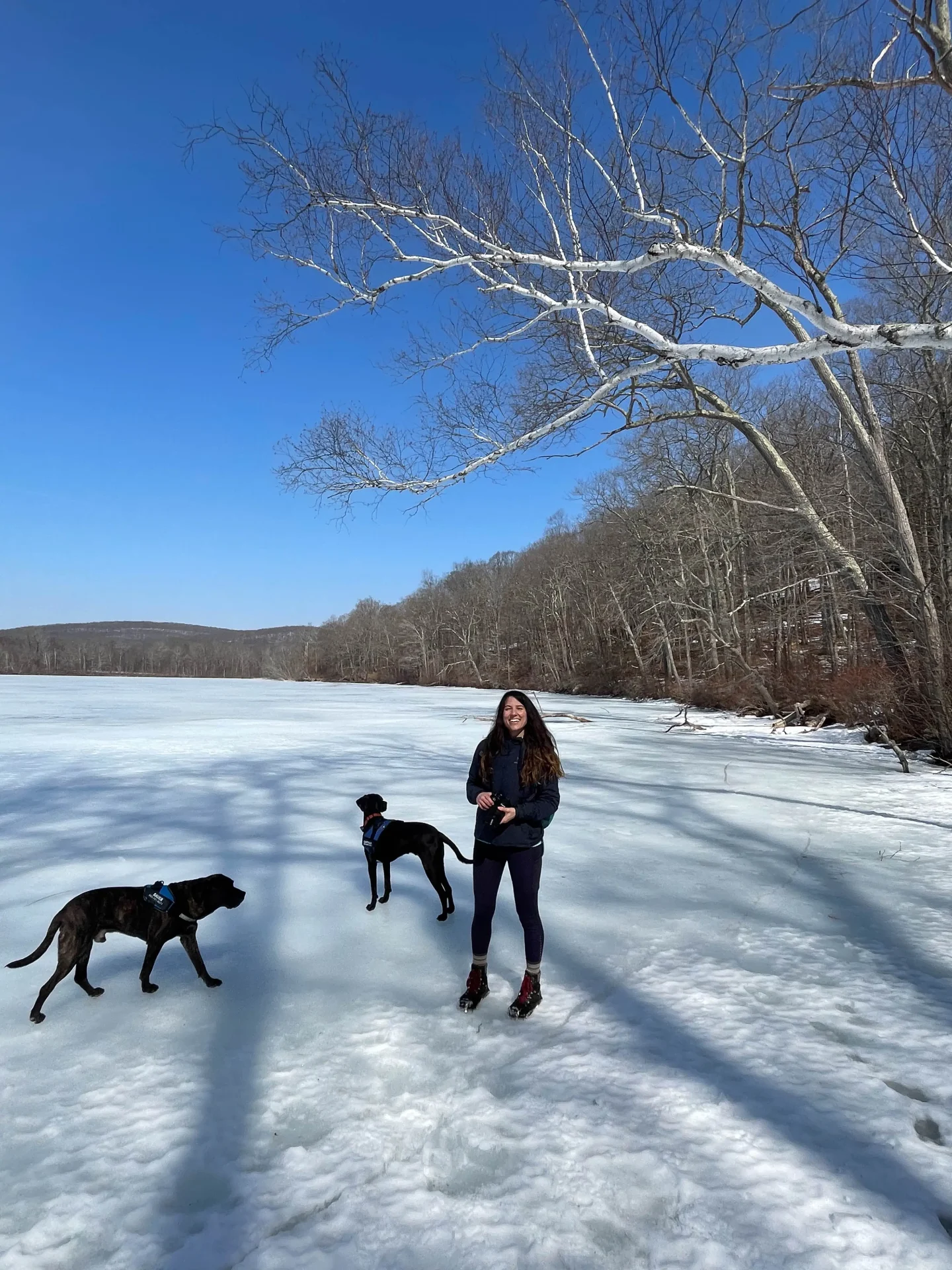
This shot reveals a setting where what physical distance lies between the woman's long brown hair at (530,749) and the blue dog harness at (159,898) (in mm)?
1631

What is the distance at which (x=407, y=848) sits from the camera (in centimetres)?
419

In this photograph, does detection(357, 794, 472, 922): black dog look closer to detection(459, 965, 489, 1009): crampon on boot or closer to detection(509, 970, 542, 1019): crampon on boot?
detection(459, 965, 489, 1009): crampon on boot

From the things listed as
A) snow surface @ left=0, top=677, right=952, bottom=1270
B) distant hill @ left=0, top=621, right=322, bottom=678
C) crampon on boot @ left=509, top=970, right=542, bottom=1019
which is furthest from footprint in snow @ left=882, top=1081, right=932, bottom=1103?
distant hill @ left=0, top=621, right=322, bottom=678

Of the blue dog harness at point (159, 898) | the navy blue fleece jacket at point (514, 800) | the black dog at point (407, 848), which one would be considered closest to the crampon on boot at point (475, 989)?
the navy blue fleece jacket at point (514, 800)

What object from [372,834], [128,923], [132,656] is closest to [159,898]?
[128,923]

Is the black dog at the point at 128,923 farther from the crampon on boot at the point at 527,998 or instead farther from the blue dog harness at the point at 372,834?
the crampon on boot at the point at 527,998

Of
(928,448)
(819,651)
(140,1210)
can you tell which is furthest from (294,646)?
(140,1210)

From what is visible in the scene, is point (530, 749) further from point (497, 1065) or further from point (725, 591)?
point (725, 591)

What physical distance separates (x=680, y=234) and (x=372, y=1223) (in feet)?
23.8

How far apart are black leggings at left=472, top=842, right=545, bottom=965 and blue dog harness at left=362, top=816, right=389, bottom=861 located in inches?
46.8

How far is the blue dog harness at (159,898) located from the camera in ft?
10.3

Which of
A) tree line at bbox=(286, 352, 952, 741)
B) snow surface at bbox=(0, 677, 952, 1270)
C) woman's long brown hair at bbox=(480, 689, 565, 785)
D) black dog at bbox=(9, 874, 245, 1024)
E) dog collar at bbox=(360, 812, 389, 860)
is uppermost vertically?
tree line at bbox=(286, 352, 952, 741)

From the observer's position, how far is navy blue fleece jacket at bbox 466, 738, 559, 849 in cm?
318

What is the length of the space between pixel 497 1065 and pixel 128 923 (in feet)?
6.11
